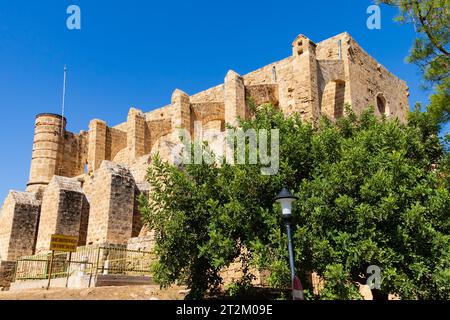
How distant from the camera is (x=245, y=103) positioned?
77.8ft

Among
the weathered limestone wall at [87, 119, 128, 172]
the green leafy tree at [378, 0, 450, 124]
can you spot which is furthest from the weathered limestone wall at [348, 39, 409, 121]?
the weathered limestone wall at [87, 119, 128, 172]

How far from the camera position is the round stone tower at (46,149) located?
28.9 meters

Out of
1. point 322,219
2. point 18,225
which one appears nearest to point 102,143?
point 18,225

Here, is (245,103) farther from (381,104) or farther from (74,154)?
(74,154)

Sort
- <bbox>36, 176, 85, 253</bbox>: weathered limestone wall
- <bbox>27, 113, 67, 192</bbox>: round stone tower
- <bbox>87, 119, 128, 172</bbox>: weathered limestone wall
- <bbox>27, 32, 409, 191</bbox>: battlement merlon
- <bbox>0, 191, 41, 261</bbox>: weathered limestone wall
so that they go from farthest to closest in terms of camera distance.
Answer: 1. <bbox>87, 119, 128, 172</bbox>: weathered limestone wall
2. <bbox>27, 113, 67, 192</bbox>: round stone tower
3. <bbox>27, 32, 409, 191</bbox>: battlement merlon
4. <bbox>0, 191, 41, 261</bbox>: weathered limestone wall
5. <bbox>36, 176, 85, 253</bbox>: weathered limestone wall

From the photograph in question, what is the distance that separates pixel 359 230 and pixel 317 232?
728mm

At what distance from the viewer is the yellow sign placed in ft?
39.8

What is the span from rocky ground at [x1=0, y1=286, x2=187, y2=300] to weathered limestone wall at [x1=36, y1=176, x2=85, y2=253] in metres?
6.35

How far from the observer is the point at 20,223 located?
18750 millimetres

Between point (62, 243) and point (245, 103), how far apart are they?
13.6 metres

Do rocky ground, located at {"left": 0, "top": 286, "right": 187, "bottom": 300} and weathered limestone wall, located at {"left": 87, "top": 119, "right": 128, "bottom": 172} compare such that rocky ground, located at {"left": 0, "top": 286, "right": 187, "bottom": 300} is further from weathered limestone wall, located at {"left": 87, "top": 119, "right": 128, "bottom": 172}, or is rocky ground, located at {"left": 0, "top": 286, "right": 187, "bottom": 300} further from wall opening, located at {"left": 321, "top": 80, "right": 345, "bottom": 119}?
weathered limestone wall, located at {"left": 87, "top": 119, "right": 128, "bottom": 172}

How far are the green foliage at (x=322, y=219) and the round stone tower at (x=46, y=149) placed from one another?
71.4ft
